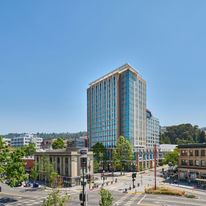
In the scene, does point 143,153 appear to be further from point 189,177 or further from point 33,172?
point 33,172

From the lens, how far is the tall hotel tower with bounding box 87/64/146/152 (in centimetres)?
13312

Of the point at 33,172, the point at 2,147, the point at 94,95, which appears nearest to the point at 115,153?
the point at 33,172

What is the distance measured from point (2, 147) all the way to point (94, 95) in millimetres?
102697

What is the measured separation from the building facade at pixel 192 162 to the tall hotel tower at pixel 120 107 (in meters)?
39.3

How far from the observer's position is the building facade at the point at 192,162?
281 ft

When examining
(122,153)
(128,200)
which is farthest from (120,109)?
(128,200)

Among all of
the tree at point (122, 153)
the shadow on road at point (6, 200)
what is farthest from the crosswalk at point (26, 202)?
the tree at point (122, 153)

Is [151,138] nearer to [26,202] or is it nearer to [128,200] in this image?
[128,200]

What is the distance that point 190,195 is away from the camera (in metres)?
63.5

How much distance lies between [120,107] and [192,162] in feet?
181

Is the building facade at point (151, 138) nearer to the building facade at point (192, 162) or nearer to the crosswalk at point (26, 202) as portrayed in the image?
the building facade at point (192, 162)

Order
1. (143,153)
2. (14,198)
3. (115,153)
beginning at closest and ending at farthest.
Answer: (14,198) < (115,153) < (143,153)

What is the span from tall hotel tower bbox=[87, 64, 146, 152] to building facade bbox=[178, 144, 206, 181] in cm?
3926

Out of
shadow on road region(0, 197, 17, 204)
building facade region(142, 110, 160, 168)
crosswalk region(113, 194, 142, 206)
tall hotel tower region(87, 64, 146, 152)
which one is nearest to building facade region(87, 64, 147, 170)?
tall hotel tower region(87, 64, 146, 152)
